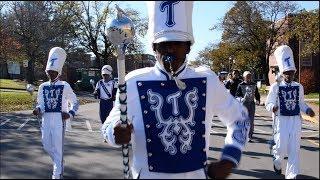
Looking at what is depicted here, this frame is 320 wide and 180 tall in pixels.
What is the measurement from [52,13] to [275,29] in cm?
2801

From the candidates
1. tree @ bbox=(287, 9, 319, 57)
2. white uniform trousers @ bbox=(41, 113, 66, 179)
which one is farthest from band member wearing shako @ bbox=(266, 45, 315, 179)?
tree @ bbox=(287, 9, 319, 57)

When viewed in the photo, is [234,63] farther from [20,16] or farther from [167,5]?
[167,5]

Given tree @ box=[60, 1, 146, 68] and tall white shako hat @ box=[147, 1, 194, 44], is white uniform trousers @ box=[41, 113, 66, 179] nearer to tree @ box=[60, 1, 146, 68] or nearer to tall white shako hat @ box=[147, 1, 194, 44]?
tall white shako hat @ box=[147, 1, 194, 44]

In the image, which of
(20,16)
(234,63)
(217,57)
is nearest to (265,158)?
(20,16)

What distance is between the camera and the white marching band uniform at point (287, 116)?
27.6 feet

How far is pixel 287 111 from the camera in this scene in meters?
8.70

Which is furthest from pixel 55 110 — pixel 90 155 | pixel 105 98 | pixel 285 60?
pixel 105 98

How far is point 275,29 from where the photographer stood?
186 ft

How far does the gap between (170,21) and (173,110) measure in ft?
1.85

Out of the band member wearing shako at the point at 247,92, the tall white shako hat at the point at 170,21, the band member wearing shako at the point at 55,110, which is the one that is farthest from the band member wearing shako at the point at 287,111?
the tall white shako hat at the point at 170,21

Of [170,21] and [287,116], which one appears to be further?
[287,116]

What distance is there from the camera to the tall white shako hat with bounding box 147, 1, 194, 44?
10.5ft

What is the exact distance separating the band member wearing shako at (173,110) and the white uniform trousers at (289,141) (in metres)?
5.40

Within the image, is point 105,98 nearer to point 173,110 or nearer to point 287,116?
point 287,116
